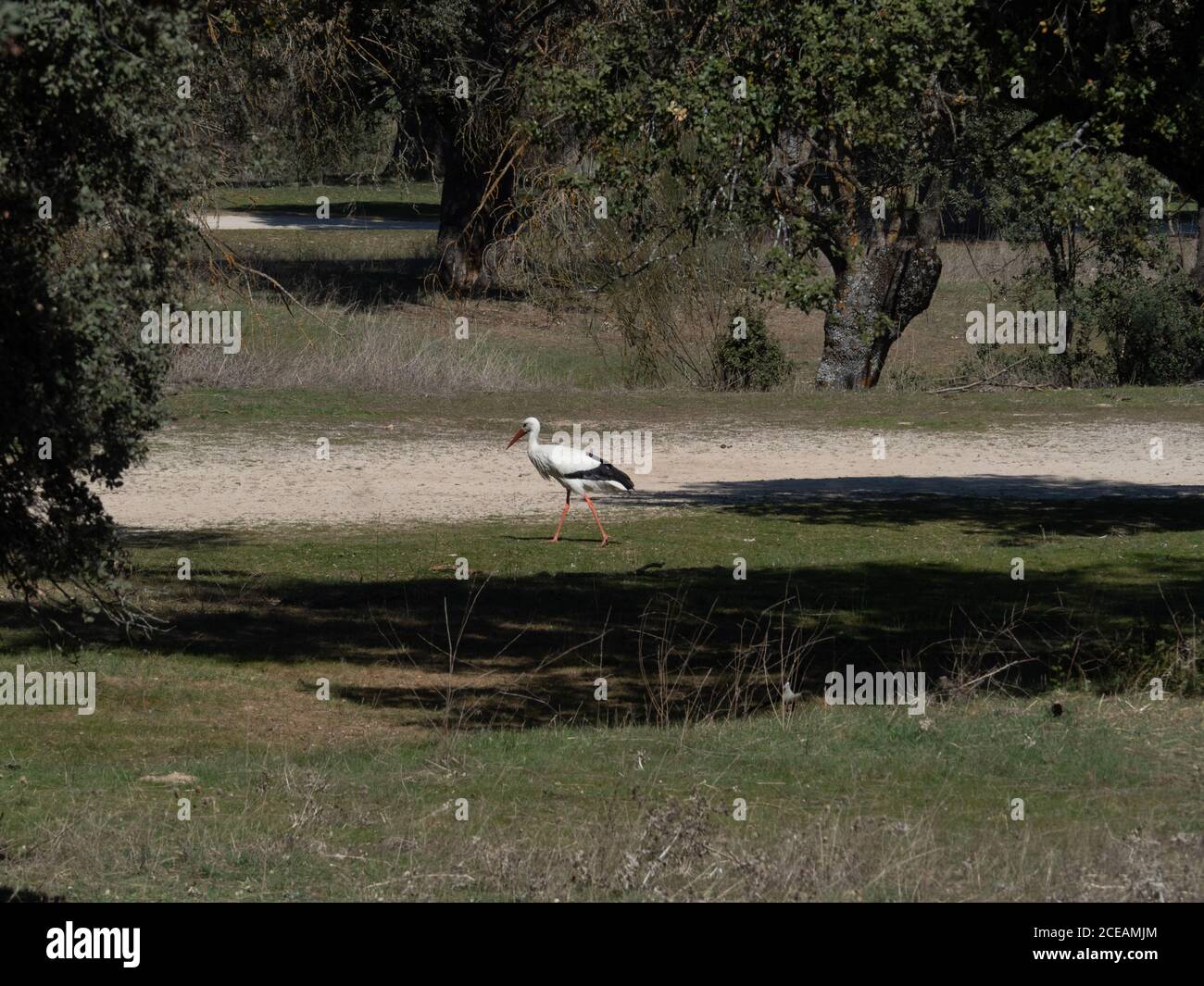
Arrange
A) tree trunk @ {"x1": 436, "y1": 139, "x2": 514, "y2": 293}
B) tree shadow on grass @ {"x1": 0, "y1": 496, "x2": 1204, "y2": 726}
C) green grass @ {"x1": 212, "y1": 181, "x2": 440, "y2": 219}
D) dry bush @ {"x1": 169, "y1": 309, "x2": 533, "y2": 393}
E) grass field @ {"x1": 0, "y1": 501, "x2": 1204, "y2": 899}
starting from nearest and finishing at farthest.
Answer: grass field @ {"x1": 0, "y1": 501, "x2": 1204, "y2": 899} → tree shadow on grass @ {"x1": 0, "y1": 496, "x2": 1204, "y2": 726} → dry bush @ {"x1": 169, "y1": 309, "x2": 533, "y2": 393} → tree trunk @ {"x1": 436, "y1": 139, "x2": 514, "y2": 293} → green grass @ {"x1": 212, "y1": 181, "x2": 440, "y2": 219}

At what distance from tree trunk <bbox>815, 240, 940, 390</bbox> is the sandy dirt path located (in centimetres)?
553

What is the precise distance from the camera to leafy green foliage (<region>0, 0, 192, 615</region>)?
6047 millimetres

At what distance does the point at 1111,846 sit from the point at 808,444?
15.3m

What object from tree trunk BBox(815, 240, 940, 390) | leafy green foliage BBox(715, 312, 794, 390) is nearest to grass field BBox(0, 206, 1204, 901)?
leafy green foliage BBox(715, 312, 794, 390)

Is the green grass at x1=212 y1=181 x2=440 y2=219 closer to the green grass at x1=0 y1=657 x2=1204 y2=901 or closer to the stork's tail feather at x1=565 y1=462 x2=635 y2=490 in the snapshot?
the stork's tail feather at x1=565 y1=462 x2=635 y2=490

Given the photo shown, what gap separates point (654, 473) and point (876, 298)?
921 cm

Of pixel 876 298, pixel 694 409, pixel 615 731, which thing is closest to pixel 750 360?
pixel 876 298

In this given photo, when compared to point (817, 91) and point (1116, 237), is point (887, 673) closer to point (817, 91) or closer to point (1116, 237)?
point (817, 91)

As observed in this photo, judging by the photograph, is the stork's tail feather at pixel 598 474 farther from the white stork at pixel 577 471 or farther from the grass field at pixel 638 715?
the grass field at pixel 638 715

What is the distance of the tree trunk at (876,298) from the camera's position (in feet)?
90.8

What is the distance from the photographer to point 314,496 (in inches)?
704

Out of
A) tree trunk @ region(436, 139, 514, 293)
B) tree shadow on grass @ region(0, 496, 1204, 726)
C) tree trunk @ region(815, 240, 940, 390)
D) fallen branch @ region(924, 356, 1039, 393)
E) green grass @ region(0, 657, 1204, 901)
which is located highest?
tree trunk @ region(436, 139, 514, 293)

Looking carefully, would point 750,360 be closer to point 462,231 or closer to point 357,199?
point 462,231

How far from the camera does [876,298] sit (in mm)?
27781
